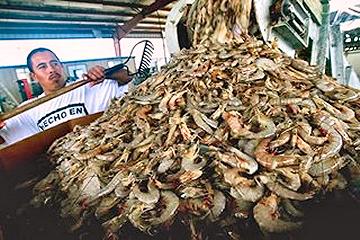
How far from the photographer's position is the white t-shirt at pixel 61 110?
2.19 metres

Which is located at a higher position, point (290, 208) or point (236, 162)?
point (236, 162)

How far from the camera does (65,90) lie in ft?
6.93

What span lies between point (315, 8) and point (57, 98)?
2.27m

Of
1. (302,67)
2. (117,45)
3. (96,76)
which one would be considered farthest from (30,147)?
(117,45)

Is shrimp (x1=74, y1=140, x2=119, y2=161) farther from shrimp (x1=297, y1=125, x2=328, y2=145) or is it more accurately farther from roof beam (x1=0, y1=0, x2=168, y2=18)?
roof beam (x1=0, y1=0, x2=168, y2=18)

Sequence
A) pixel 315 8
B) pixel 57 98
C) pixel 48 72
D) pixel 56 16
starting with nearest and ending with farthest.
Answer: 1. pixel 57 98
2. pixel 48 72
3. pixel 315 8
4. pixel 56 16

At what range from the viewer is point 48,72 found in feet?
8.21

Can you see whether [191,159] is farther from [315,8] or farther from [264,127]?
[315,8]

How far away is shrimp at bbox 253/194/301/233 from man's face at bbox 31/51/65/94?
1.98m

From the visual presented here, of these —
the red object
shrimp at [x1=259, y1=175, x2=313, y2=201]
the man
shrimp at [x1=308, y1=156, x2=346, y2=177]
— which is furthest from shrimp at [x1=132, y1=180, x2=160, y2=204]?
the red object

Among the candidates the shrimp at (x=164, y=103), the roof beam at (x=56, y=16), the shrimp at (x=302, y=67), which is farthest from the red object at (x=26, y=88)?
the shrimp at (x=302, y=67)

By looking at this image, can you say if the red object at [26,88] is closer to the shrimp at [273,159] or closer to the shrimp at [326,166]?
the shrimp at [273,159]

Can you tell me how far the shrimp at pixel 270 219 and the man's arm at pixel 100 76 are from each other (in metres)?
1.74

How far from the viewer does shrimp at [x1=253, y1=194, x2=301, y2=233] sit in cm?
105
